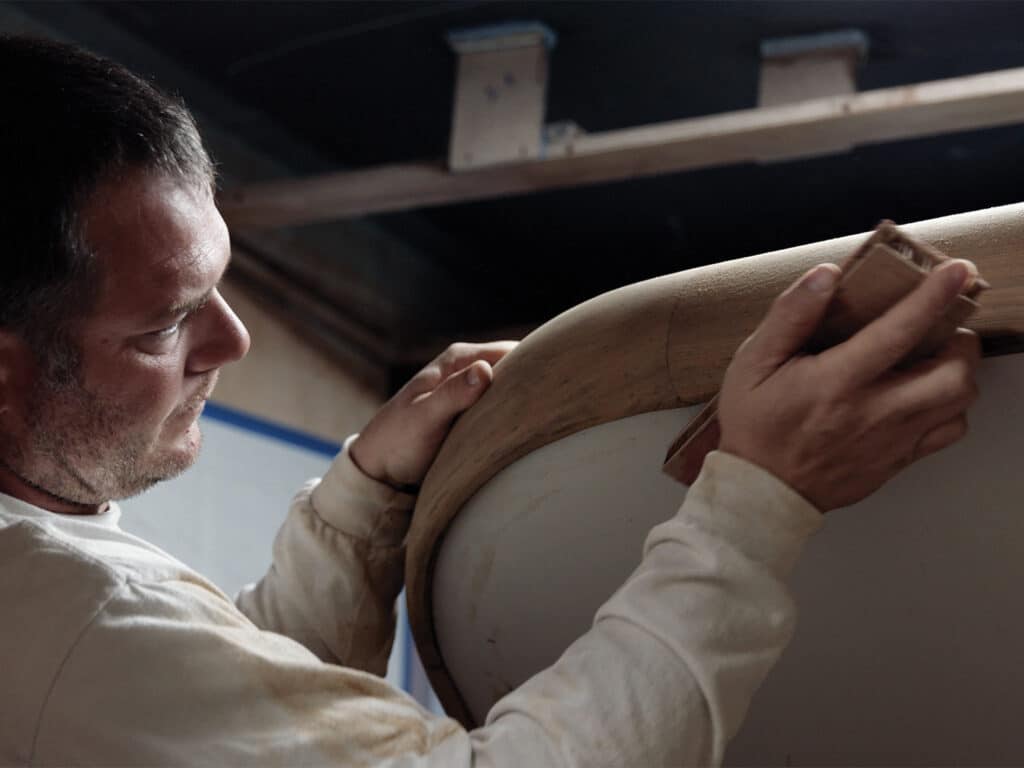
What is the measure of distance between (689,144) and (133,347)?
4.42 ft

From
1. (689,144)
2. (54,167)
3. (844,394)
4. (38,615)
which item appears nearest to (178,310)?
(54,167)

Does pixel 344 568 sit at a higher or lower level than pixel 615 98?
lower

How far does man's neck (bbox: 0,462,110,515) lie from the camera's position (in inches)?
34.4

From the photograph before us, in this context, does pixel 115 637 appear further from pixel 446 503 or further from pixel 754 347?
pixel 754 347

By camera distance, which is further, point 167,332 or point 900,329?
point 167,332

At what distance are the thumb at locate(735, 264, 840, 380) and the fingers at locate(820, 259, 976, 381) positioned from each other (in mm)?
17

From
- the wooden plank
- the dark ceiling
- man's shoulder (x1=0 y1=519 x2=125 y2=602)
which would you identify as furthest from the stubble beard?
the dark ceiling

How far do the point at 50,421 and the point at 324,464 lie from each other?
2.00 meters

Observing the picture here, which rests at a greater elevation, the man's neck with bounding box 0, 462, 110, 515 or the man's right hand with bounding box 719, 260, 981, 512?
the man's right hand with bounding box 719, 260, 981, 512

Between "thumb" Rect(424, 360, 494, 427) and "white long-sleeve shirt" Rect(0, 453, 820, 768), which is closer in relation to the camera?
"white long-sleeve shirt" Rect(0, 453, 820, 768)

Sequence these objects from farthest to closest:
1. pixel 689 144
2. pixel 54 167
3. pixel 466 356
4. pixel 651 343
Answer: pixel 689 144
pixel 466 356
pixel 54 167
pixel 651 343

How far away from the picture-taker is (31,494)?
0.88 meters

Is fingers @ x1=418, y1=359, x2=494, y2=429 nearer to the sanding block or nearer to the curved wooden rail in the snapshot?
the curved wooden rail

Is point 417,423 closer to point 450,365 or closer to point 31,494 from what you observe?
point 450,365
